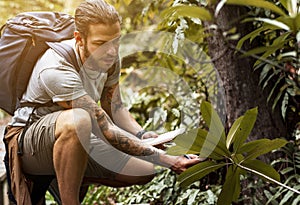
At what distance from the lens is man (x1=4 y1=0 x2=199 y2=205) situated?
2152 mm

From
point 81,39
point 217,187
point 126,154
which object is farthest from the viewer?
point 217,187

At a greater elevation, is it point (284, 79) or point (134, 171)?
point (284, 79)

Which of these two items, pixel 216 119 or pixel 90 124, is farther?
pixel 90 124

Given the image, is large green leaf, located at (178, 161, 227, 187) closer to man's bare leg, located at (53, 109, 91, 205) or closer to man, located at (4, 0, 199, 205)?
man, located at (4, 0, 199, 205)

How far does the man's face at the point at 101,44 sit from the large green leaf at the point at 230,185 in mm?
755

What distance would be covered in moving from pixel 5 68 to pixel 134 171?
0.74 metres

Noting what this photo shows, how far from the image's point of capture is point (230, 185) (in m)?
1.83

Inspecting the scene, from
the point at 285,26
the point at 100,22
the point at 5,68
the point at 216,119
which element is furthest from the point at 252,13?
the point at 285,26

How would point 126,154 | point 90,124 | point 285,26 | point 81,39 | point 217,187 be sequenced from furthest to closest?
point 217,187
point 126,154
point 81,39
point 90,124
point 285,26

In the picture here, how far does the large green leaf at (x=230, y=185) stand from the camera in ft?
5.97

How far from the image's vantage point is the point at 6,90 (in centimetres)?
235

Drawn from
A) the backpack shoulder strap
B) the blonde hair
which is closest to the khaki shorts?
the backpack shoulder strap

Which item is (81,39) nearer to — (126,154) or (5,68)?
(5,68)

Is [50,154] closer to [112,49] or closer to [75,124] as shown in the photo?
[75,124]
